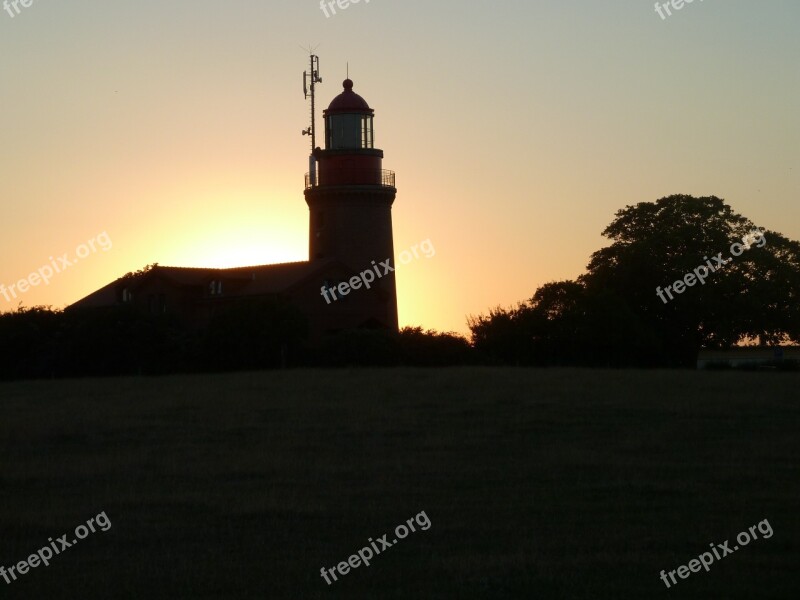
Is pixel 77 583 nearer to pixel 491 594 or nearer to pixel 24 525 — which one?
pixel 24 525

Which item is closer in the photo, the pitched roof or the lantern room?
the lantern room

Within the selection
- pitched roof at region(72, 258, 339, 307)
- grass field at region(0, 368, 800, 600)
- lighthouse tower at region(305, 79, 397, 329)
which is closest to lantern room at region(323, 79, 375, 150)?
lighthouse tower at region(305, 79, 397, 329)

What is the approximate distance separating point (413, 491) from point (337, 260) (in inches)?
1723

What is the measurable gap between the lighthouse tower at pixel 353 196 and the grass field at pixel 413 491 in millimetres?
27545

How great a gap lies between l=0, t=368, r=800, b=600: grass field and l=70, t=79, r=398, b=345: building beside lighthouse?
26831 millimetres

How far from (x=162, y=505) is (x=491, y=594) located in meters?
7.18

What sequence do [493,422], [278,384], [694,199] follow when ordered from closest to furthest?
[493,422]
[278,384]
[694,199]

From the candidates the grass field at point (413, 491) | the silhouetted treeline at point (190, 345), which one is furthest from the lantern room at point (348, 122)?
the grass field at point (413, 491)

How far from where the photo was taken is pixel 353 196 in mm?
61906

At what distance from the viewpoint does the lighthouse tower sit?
61656 millimetres

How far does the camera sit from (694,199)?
226 feet

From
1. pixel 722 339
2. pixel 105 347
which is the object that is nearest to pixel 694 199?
pixel 722 339

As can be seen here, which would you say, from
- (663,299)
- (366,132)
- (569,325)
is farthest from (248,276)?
(663,299)

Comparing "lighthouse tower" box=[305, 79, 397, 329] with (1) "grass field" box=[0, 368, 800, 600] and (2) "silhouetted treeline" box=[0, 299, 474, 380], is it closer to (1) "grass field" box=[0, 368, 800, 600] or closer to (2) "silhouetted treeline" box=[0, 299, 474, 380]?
(2) "silhouetted treeline" box=[0, 299, 474, 380]
